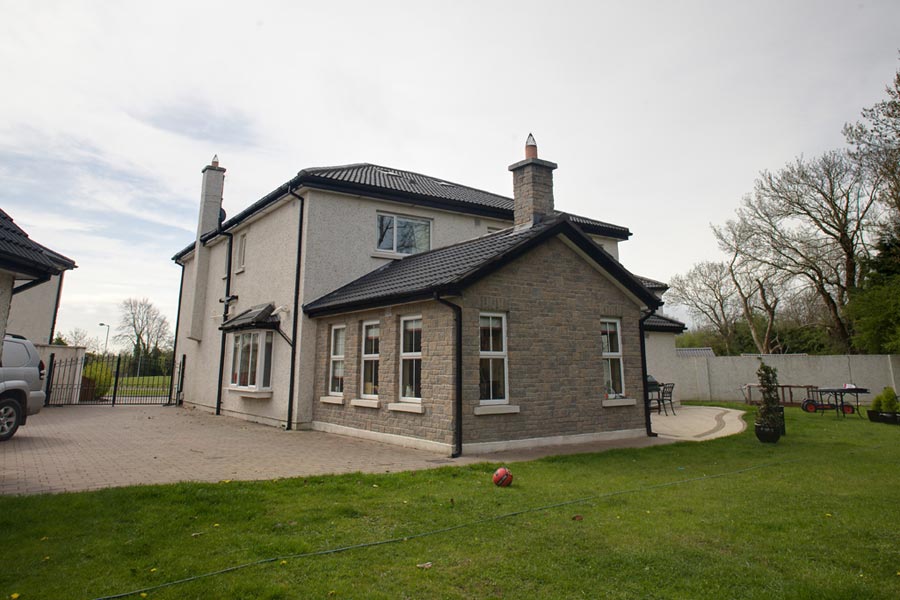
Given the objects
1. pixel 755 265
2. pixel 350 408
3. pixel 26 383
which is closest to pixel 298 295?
pixel 350 408

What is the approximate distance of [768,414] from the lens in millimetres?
11430

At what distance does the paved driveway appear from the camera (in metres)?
7.63

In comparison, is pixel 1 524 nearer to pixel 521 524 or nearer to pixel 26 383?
pixel 521 524

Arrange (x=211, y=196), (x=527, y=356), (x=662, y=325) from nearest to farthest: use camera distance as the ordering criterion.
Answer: (x=527, y=356) → (x=662, y=325) → (x=211, y=196)

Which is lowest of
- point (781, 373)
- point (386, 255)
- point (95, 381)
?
point (95, 381)

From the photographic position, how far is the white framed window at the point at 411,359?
11195mm

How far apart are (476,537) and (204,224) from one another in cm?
2058

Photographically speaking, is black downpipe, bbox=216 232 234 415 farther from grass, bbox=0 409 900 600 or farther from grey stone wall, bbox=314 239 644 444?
grass, bbox=0 409 900 600

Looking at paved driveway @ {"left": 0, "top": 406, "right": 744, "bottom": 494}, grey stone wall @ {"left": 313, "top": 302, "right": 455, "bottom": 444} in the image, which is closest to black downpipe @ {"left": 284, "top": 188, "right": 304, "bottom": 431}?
grey stone wall @ {"left": 313, "top": 302, "right": 455, "bottom": 444}

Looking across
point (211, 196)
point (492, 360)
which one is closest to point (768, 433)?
point (492, 360)

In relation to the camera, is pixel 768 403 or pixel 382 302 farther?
pixel 382 302

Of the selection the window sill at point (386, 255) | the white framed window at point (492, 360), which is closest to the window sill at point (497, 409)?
the white framed window at point (492, 360)

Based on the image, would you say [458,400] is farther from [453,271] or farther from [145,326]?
[145,326]

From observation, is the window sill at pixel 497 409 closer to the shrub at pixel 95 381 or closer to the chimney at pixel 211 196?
the chimney at pixel 211 196
